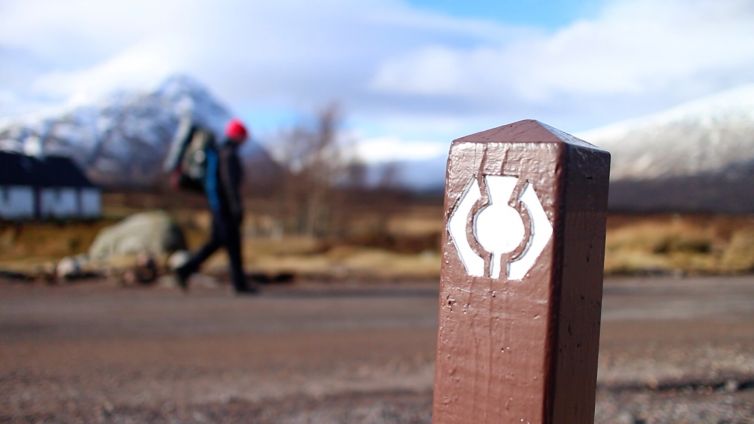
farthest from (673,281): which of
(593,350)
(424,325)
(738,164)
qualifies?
(593,350)

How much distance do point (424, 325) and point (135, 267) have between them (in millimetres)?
4716

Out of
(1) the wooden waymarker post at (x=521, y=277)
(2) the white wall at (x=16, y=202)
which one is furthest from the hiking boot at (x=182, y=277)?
(2) the white wall at (x=16, y=202)

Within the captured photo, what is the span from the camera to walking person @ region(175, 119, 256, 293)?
8.89m

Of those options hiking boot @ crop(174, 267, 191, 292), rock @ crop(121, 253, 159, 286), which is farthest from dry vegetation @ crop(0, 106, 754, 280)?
hiking boot @ crop(174, 267, 191, 292)

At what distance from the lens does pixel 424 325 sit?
7.58 m

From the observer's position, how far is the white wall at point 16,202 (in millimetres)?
18484

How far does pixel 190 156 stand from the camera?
927 cm

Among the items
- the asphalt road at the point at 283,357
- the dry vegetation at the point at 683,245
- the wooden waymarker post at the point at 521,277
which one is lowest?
the asphalt road at the point at 283,357

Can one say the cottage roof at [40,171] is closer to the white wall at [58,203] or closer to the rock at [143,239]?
the white wall at [58,203]

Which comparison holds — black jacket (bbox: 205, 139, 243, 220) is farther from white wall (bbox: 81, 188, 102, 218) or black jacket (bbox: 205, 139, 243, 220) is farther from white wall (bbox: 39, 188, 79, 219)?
white wall (bbox: 81, 188, 102, 218)

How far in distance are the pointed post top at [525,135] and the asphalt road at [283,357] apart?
2.56 m

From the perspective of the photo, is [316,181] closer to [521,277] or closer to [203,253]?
[203,253]

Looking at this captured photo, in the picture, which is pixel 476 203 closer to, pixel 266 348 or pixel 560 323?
pixel 560 323

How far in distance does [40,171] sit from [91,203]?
37.3 feet
